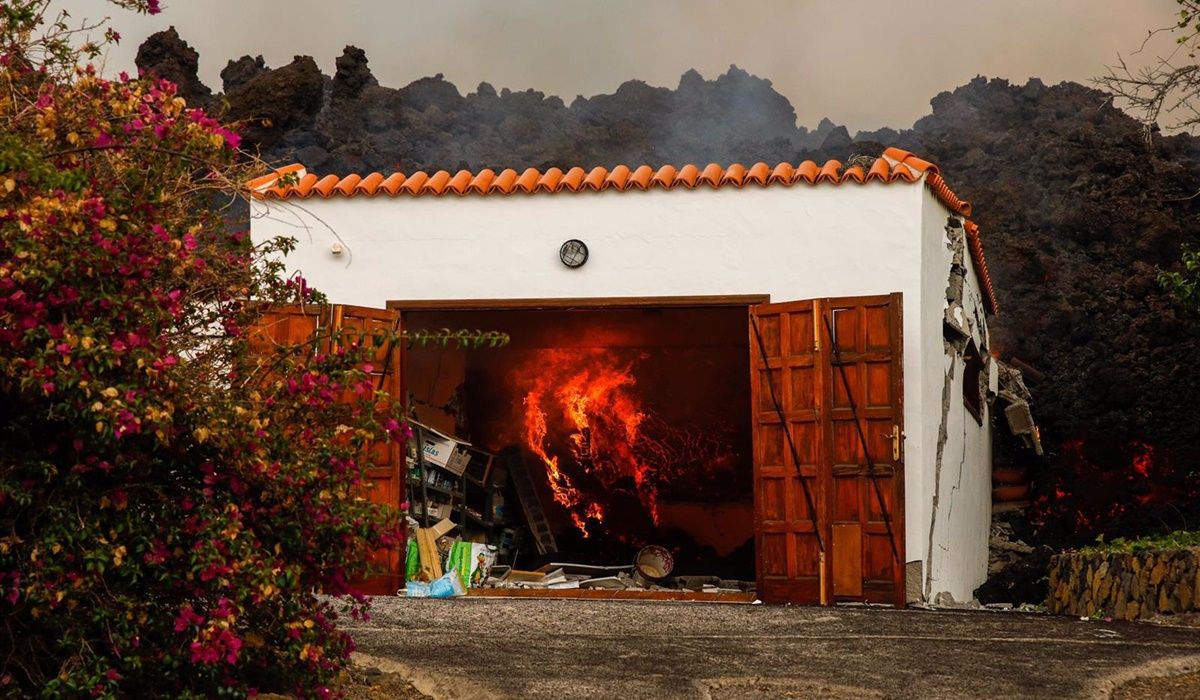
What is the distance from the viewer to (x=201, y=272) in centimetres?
546

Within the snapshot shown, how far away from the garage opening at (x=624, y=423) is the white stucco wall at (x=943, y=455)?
3013 millimetres

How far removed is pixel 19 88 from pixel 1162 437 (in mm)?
15885

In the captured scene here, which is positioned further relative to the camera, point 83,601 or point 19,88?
point 19,88

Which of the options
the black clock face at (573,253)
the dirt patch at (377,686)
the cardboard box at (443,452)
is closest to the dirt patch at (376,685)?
the dirt patch at (377,686)

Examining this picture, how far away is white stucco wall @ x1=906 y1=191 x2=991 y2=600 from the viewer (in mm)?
11391

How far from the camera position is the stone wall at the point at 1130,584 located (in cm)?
1020

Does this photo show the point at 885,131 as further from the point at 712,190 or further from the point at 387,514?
the point at 387,514

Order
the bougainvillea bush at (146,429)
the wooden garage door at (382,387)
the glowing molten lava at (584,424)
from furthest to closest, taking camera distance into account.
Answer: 1. the glowing molten lava at (584,424)
2. the wooden garage door at (382,387)
3. the bougainvillea bush at (146,429)

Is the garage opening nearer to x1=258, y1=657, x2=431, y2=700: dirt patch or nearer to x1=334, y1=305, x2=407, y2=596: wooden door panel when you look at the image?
x1=334, y1=305, x2=407, y2=596: wooden door panel

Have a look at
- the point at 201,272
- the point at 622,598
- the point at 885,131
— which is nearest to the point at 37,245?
the point at 201,272

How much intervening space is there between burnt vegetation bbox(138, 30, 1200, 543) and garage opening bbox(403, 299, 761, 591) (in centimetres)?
378

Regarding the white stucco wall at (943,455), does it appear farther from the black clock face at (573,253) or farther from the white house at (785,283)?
the black clock face at (573,253)

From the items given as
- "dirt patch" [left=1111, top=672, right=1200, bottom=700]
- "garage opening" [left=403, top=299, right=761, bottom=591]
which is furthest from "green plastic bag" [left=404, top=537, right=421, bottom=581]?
"dirt patch" [left=1111, top=672, right=1200, bottom=700]

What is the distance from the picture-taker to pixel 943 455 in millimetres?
12156
